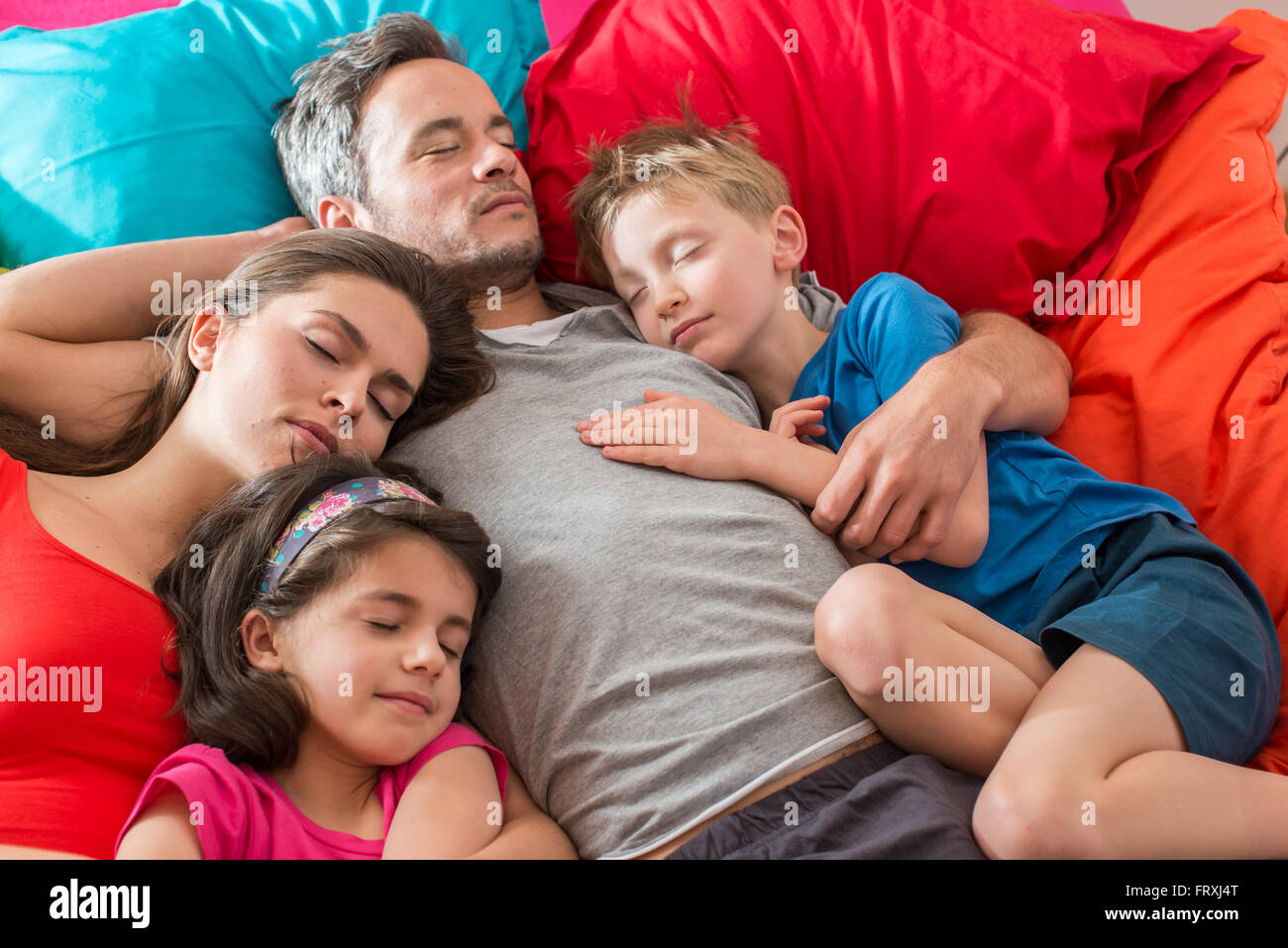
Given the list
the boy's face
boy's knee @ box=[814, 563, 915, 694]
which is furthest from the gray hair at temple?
boy's knee @ box=[814, 563, 915, 694]

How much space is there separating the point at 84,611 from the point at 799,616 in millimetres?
779

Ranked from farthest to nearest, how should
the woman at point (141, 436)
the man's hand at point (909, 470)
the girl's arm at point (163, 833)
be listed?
the man's hand at point (909, 470) < the woman at point (141, 436) < the girl's arm at point (163, 833)

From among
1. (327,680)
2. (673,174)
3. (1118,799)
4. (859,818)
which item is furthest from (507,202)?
(1118,799)

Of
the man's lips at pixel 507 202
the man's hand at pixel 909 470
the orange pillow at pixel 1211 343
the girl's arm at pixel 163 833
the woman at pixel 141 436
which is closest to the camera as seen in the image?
the girl's arm at pixel 163 833

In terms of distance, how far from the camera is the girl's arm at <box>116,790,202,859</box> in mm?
866

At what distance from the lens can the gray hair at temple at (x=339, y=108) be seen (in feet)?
5.05

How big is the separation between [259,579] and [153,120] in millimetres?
885

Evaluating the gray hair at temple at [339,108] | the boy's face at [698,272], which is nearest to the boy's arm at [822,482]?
the boy's face at [698,272]

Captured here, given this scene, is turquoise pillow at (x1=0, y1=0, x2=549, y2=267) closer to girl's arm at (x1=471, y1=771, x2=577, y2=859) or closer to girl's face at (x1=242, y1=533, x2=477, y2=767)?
girl's face at (x1=242, y1=533, x2=477, y2=767)

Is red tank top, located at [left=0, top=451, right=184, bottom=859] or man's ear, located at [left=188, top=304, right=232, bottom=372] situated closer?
red tank top, located at [left=0, top=451, right=184, bottom=859]

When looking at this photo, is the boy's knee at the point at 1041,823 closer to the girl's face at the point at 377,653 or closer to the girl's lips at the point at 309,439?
the girl's face at the point at 377,653

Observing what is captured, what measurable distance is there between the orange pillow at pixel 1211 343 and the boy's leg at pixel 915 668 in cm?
35

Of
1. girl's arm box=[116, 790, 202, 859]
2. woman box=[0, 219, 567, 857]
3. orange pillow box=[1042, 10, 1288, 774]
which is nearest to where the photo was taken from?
girl's arm box=[116, 790, 202, 859]

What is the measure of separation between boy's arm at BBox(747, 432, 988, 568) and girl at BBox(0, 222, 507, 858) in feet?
1.34
